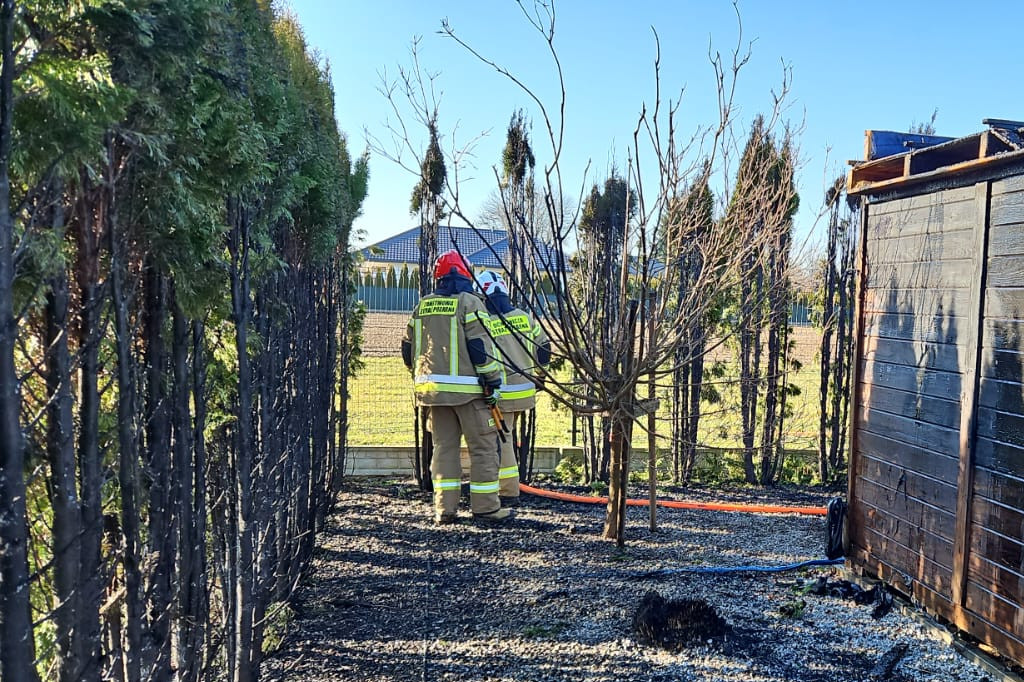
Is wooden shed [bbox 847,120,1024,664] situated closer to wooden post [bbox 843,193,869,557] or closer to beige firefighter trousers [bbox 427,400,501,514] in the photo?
wooden post [bbox 843,193,869,557]

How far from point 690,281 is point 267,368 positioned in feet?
13.9

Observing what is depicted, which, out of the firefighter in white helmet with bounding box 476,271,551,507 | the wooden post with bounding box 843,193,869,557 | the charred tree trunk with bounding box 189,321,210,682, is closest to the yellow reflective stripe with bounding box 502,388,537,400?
the firefighter in white helmet with bounding box 476,271,551,507

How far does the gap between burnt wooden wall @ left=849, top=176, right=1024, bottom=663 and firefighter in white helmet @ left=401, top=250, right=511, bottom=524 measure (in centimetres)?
278

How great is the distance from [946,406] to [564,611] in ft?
7.93

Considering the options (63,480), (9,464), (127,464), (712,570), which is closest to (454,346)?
(712,570)

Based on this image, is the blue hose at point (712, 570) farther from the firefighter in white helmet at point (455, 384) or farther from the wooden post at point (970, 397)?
the firefighter in white helmet at point (455, 384)

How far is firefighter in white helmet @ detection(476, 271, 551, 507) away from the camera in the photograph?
19.4 feet

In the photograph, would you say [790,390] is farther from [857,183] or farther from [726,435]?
[857,183]

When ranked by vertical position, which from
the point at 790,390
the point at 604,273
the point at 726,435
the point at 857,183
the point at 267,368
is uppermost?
the point at 857,183

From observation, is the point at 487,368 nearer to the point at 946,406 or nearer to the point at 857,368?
the point at 857,368

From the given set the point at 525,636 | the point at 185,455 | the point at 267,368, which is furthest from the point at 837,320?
the point at 185,455

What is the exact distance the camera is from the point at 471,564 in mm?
5031

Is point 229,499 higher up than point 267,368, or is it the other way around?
point 267,368

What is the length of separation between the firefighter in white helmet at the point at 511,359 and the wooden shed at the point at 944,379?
7.81 feet
